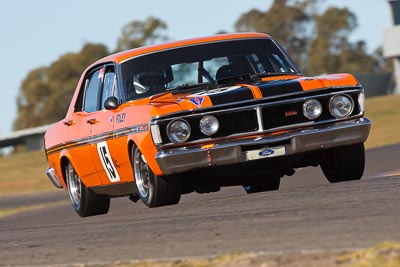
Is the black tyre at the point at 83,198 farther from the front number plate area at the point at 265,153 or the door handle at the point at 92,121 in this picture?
Result: the front number plate area at the point at 265,153

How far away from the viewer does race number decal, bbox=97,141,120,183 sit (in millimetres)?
10242

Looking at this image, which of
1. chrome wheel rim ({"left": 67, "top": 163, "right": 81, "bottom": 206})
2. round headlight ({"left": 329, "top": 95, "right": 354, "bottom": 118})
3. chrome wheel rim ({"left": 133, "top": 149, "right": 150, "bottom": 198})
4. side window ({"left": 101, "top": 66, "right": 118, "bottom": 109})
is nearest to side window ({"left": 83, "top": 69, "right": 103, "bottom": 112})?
side window ({"left": 101, "top": 66, "right": 118, "bottom": 109})

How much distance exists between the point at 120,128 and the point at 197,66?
37.9 inches

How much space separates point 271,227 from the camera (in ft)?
22.2

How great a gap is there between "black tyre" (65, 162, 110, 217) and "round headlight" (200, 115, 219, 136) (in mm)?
2372

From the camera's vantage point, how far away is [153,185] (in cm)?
948

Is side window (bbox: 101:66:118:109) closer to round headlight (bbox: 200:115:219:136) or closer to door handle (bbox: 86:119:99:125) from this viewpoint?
door handle (bbox: 86:119:99:125)

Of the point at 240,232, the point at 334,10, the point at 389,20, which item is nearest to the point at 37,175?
the point at 389,20

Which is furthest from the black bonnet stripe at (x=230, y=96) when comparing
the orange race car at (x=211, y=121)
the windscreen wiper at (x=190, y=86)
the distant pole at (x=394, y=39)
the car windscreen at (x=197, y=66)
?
the distant pole at (x=394, y=39)

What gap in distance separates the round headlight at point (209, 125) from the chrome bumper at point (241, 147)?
114 mm

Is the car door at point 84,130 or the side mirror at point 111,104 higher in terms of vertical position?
the side mirror at point 111,104

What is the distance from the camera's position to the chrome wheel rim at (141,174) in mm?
9609

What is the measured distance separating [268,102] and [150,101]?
1028mm

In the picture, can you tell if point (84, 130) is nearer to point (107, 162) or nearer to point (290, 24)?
point (107, 162)
